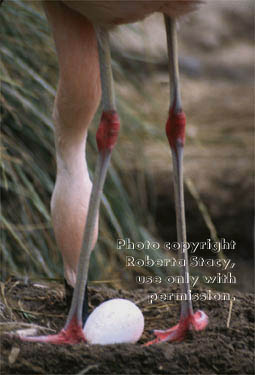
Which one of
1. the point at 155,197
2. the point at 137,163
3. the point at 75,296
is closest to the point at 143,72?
the point at 137,163

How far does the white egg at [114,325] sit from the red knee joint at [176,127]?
0.40m

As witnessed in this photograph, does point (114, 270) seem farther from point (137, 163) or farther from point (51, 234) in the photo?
point (137, 163)

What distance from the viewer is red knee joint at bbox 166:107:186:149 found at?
5.44ft

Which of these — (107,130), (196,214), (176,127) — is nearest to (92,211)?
(107,130)

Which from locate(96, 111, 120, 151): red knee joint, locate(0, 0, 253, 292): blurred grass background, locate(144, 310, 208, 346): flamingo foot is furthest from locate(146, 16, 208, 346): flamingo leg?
locate(0, 0, 253, 292): blurred grass background

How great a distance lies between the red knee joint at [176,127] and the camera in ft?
5.44

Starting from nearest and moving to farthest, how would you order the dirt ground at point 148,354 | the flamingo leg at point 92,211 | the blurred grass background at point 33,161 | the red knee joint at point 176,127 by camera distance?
the dirt ground at point 148,354
the flamingo leg at point 92,211
the red knee joint at point 176,127
the blurred grass background at point 33,161

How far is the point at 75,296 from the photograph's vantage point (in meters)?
A: 1.54

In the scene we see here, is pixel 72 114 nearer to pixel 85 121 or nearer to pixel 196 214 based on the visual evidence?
pixel 85 121

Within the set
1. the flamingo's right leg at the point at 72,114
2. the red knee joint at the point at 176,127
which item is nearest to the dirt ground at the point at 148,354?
the flamingo's right leg at the point at 72,114

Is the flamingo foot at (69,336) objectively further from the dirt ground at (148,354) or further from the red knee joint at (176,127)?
the red knee joint at (176,127)

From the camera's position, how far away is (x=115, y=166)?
2.84 m

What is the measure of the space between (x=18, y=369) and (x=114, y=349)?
0.20 meters

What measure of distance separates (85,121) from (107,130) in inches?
5.0
